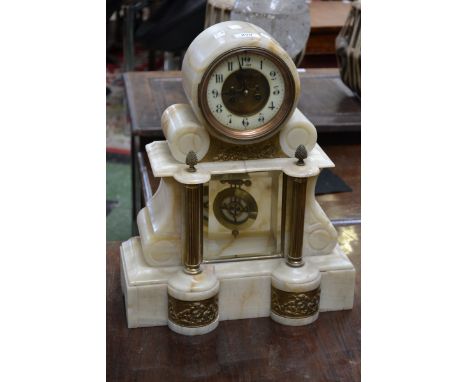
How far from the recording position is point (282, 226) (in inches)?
58.9

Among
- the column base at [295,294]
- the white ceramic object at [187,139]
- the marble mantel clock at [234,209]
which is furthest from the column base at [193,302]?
the white ceramic object at [187,139]

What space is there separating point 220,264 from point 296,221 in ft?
0.55

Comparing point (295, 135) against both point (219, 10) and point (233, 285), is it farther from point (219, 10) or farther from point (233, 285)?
point (219, 10)

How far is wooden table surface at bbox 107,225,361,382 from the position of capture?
1.37 m

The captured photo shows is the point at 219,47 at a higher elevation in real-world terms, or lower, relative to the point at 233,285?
higher

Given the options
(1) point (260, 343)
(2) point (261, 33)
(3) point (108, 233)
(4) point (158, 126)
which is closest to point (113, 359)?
(1) point (260, 343)

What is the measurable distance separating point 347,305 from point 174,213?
0.39 meters

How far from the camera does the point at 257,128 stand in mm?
1425

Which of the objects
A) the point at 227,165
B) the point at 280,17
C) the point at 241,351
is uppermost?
the point at 280,17

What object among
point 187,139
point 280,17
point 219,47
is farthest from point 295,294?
point 280,17

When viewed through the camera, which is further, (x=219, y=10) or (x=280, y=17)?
(x=219, y=10)

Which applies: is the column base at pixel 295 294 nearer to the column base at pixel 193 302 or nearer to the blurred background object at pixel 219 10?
the column base at pixel 193 302

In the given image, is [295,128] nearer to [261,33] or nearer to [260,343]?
[261,33]

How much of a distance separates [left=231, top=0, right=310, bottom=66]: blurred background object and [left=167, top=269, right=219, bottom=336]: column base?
971mm
